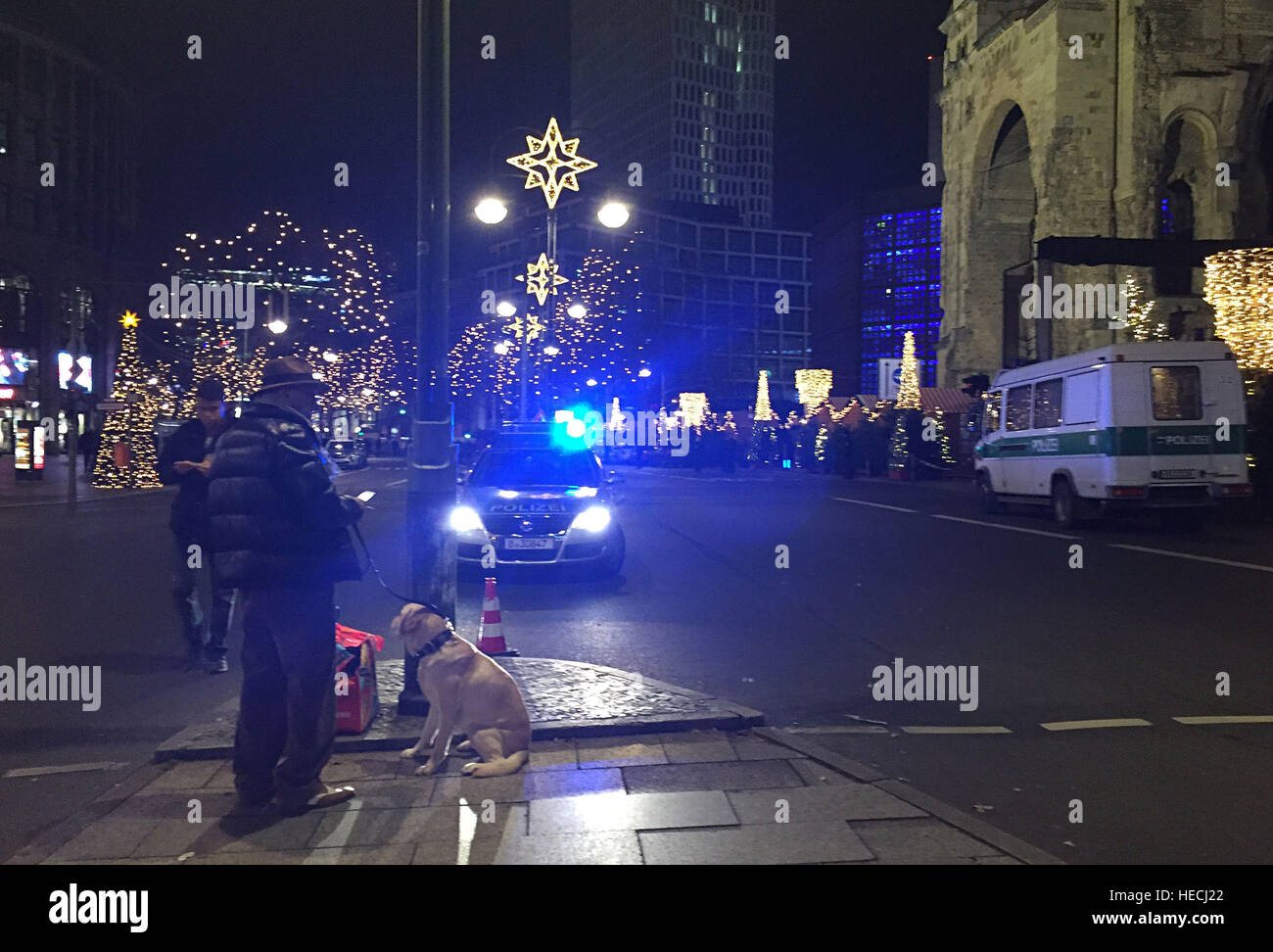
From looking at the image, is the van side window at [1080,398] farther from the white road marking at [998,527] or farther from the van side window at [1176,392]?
the white road marking at [998,527]

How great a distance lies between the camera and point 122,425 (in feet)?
99.0

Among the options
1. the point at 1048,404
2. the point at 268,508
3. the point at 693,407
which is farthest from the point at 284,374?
the point at 693,407

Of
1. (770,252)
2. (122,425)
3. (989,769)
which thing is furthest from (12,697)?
(770,252)

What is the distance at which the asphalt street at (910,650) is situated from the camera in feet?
16.7

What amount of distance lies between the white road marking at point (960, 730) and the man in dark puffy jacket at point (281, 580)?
326 centimetres

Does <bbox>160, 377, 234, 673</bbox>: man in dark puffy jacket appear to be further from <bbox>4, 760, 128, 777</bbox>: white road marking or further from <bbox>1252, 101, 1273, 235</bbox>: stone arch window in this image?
<bbox>1252, 101, 1273, 235</bbox>: stone arch window

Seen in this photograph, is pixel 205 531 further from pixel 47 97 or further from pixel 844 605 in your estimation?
pixel 47 97

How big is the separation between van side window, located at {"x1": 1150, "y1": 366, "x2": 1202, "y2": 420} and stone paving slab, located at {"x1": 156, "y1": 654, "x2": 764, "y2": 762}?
13.3m

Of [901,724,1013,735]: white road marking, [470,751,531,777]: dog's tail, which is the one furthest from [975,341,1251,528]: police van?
[470,751,531,777]: dog's tail

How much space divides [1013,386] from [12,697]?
60.3ft

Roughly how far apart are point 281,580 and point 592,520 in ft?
25.2

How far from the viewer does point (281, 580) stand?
453 centimetres

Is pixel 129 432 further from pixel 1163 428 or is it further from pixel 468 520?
pixel 1163 428

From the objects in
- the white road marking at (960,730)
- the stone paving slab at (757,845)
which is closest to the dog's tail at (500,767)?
the stone paving slab at (757,845)
